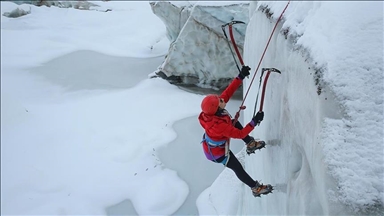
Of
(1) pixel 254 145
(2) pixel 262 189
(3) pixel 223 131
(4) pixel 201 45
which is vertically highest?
(3) pixel 223 131

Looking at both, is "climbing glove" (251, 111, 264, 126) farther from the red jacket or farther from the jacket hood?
the jacket hood

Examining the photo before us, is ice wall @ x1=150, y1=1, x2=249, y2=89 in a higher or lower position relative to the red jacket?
lower

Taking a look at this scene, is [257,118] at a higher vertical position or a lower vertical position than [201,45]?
higher

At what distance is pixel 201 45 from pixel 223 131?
26.6 feet

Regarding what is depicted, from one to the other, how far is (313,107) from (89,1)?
24613 mm

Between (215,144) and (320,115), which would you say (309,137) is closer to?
(320,115)

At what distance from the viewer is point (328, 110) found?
5.83 ft

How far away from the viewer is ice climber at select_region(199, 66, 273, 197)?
2.68 meters

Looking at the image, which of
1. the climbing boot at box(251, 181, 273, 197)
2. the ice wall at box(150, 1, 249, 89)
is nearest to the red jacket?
the climbing boot at box(251, 181, 273, 197)

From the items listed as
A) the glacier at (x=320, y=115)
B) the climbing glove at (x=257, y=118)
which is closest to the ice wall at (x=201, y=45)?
the glacier at (x=320, y=115)

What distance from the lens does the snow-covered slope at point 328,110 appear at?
62.0 inches

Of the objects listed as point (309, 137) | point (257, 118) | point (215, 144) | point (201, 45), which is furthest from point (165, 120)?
point (309, 137)

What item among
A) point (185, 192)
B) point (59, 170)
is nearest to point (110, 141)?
point (59, 170)

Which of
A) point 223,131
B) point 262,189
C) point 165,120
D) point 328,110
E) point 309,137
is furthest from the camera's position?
point 165,120
